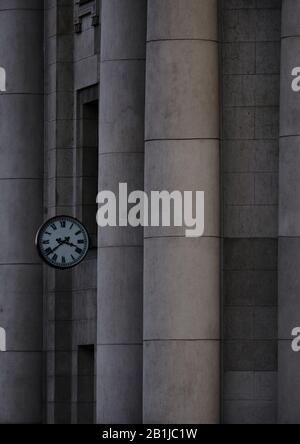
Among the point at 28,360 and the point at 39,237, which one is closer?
the point at 39,237

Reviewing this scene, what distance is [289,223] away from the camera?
43844 millimetres

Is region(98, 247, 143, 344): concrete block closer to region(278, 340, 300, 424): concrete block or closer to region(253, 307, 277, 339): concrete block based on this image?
region(253, 307, 277, 339): concrete block

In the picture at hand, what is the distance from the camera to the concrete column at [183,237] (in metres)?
44.4

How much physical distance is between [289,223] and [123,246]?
14.0 ft

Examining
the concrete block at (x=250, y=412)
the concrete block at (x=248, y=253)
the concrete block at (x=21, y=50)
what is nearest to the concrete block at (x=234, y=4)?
the concrete block at (x=248, y=253)

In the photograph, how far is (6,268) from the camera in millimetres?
51406

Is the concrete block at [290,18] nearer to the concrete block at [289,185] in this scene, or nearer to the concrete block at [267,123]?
the concrete block at [267,123]

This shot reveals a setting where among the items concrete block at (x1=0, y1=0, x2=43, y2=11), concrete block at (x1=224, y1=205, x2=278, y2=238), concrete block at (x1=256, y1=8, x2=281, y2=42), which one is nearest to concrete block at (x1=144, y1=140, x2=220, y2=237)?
concrete block at (x1=224, y1=205, x2=278, y2=238)

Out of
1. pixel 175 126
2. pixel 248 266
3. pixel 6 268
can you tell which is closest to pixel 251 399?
pixel 248 266

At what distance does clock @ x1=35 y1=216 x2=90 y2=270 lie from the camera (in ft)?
157

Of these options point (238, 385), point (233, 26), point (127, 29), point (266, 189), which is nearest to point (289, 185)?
point (266, 189)

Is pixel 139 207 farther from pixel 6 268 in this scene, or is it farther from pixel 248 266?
pixel 6 268

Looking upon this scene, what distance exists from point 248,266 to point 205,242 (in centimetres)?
108

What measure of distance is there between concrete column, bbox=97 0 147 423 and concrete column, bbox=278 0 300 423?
3.63 m
